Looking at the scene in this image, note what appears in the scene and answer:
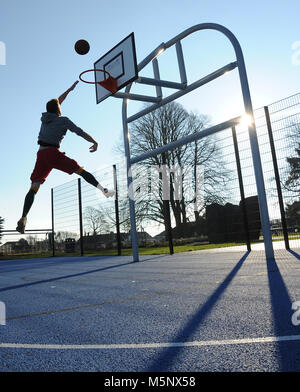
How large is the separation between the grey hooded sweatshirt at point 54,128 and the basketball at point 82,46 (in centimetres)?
105

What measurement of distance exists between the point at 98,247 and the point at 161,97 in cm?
831

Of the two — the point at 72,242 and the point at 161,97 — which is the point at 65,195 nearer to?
the point at 72,242

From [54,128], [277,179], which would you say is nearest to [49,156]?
[54,128]

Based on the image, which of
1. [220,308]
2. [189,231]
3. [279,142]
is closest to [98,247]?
[189,231]

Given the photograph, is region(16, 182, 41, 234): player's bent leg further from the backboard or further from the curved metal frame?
the curved metal frame

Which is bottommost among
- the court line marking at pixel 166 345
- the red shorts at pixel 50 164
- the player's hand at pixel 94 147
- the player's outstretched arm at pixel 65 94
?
the court line marking at pixel 166 345

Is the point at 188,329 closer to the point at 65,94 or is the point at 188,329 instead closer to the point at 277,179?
the point at 65,94

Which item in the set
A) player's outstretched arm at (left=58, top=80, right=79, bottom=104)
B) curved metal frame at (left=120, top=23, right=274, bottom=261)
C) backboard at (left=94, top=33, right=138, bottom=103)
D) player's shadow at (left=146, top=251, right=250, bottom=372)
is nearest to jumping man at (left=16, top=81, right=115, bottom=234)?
player's outstretched arm at (left=58, top=80, right=79, bottom=104)

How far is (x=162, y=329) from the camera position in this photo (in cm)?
190

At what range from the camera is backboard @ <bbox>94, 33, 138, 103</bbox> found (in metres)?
5.93

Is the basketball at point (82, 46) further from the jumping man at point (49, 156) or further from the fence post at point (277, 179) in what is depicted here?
the fence post at point (277, 179)

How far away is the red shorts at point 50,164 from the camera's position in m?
2.71

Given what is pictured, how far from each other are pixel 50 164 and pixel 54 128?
32 cm

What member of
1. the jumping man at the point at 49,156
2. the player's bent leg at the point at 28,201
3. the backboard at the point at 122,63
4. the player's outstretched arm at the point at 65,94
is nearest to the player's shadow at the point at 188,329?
the jumping man at the point at 49,156
